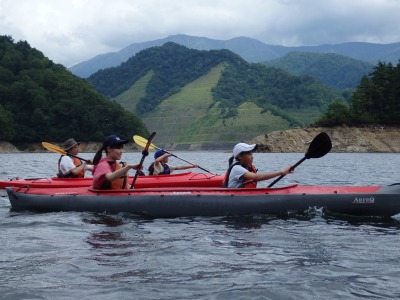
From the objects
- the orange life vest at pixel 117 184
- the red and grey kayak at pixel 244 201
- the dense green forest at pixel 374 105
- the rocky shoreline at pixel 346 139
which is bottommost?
the red and grey kayak at pixel 244 201

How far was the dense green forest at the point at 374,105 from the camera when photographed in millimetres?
78562

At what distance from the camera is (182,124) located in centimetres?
15588

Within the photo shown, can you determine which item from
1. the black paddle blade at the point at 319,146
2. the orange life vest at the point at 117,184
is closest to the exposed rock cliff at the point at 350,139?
the black paddle blade at the point at 319,146

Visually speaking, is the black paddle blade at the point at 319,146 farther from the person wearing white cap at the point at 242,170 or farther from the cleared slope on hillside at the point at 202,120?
the cleared slope on hillside at the point at 202,120

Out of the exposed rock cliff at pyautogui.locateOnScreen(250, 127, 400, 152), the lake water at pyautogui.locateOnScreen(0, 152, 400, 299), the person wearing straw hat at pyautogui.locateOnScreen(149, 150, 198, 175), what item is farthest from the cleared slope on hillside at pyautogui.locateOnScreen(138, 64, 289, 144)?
the lake water at pyautogui.locateOnScreen(0, 152, 400, 299)

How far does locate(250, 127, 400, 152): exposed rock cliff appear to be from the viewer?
247ft

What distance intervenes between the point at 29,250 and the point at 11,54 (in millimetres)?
109452

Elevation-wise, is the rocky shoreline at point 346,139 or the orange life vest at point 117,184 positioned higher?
the rocky shoreline at point 346,139

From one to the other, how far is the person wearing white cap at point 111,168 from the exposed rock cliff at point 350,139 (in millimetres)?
64044

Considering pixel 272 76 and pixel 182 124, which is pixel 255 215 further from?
pixel 272 76

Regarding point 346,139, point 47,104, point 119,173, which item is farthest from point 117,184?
point 47,104

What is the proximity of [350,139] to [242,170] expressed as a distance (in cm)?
6888

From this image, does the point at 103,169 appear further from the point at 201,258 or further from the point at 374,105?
the point at 374,105

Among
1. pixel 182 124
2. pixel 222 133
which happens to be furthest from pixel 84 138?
pixel 182 124
